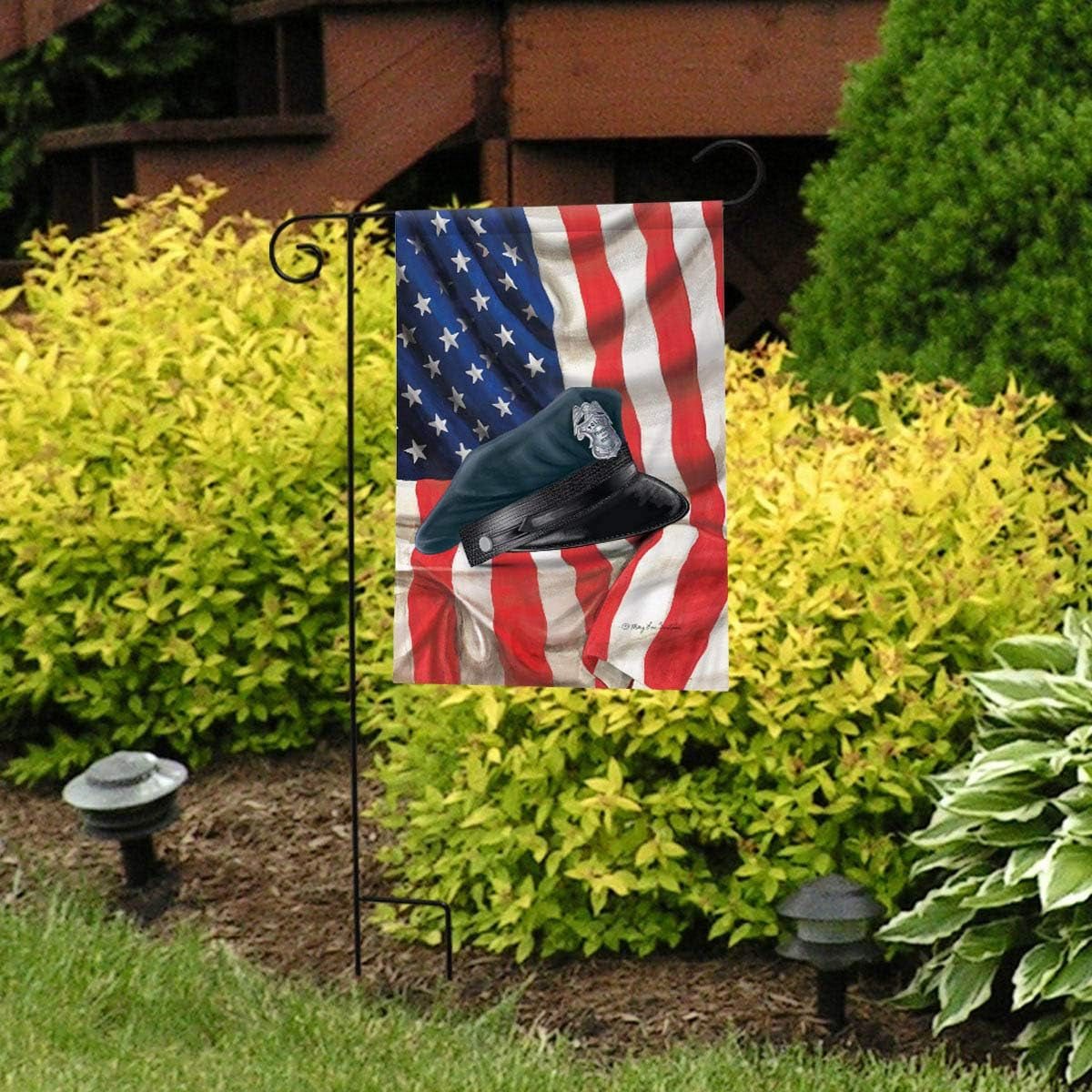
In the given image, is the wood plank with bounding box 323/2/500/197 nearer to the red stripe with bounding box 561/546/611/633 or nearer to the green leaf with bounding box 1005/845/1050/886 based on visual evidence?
the red stripe with bounding box 561/546/611/633

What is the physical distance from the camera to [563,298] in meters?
3.66

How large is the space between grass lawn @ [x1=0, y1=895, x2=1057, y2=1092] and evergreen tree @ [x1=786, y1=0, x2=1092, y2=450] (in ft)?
6.37

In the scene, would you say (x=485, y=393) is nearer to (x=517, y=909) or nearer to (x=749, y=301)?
(x=517, y=909)

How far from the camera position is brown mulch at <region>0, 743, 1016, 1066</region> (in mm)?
3773

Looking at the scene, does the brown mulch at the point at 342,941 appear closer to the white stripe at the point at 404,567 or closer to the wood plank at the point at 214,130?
the white stripe at the point at 404,567

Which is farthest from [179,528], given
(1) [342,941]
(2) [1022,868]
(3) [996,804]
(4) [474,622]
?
(2) [1022,868]

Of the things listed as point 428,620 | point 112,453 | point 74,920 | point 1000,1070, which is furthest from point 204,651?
point 1000,1070

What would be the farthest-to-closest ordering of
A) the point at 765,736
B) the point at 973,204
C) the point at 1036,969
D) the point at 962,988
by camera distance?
1. the point at 973,204
2. the point at 765,736
3. the point at 962,988
4. the point at 1036,969

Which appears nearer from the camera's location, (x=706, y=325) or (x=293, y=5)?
(x=706, y=325)

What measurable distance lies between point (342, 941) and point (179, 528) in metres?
1.25

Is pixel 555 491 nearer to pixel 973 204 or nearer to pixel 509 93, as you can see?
pixel 973 204

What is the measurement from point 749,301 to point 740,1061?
387 cm

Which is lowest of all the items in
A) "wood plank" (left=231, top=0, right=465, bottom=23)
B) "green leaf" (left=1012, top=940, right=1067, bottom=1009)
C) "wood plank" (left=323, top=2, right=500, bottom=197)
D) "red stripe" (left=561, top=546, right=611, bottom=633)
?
"green leaf" (left=1012, top=940, right=1067, bottom=1009)

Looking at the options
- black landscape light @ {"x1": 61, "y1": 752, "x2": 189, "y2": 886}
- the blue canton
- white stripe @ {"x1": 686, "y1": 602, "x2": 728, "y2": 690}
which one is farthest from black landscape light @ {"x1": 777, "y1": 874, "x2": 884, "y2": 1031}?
black landscape light @ {"x1": 61, "y1": 752, "x2": 189, "y2": 886}
